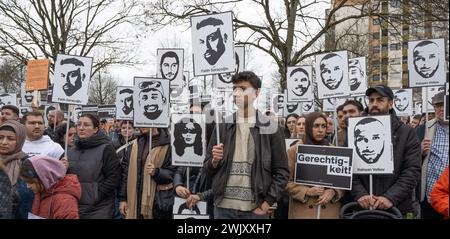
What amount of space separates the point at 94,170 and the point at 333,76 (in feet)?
11.8

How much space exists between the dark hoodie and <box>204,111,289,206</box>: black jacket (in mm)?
1532

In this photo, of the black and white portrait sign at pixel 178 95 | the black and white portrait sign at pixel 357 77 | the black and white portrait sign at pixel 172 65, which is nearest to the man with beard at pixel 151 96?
the black and white portrait sign at pixel 172 65

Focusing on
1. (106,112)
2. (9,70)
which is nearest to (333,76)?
(106,112)

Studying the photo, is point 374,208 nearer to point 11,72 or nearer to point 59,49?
point 59,49

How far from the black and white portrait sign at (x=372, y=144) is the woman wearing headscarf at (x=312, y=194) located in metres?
0.29

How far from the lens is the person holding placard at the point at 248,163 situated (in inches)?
173

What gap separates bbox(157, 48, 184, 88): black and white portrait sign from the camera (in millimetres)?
7742

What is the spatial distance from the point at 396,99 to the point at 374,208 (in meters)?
8.16

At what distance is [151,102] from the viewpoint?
6203 millimetres

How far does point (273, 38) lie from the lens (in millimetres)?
18375

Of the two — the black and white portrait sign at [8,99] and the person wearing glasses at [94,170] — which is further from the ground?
the black and white portrait sign at [8,99]

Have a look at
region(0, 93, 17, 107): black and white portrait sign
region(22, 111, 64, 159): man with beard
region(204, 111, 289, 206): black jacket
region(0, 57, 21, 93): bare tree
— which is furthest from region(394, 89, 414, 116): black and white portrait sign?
region(0, 57, 21, 93): bare tree

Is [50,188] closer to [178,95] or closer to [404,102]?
[178,95]

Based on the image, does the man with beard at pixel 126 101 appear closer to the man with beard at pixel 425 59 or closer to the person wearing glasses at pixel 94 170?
the person wearing glasses at pixel 94 170
